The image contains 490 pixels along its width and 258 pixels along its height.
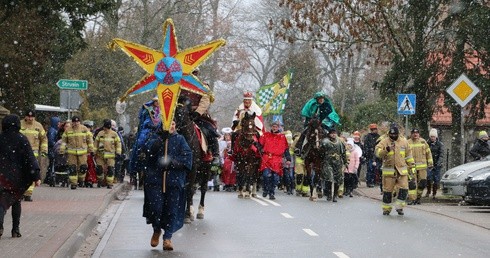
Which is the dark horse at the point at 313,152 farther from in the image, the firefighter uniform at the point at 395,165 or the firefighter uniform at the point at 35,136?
the firefighter uniform at the point at 35,136

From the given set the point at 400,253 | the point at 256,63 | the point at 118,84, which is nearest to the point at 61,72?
the point at 118,84

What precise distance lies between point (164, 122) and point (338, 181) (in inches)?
538

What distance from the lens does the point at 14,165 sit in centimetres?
1477

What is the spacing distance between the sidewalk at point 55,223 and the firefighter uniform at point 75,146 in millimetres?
1811

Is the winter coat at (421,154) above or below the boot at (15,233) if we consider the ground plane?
above

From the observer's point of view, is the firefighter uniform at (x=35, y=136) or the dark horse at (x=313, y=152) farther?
the dark horse at (x=313, y=152)

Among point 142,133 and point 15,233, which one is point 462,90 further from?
point 15,233

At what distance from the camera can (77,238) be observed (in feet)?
49.1

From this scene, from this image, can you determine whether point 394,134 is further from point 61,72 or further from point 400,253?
point 61,72

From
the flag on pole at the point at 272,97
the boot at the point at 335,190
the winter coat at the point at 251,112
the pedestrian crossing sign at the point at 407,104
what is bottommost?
the boot at the point at 335,190

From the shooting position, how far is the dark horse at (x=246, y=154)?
25.9 metres

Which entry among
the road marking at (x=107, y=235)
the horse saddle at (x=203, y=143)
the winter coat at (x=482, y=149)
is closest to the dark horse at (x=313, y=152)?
the winter coat at (x=482, y=149)

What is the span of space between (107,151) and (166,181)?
54.0 feet

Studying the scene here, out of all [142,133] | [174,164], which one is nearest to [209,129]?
[142,133]
